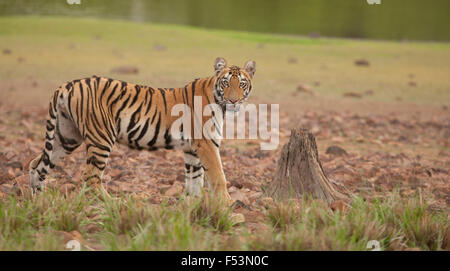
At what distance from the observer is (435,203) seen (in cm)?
641

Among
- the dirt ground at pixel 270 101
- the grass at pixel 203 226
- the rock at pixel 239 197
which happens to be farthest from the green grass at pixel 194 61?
the grass at pixel 203 226

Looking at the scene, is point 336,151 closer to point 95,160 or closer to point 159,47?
point 95,160

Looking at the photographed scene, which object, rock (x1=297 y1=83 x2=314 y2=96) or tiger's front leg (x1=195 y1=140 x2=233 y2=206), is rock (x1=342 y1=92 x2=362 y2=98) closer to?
rock (x1=297 y1=83 x2=314 y2=96)

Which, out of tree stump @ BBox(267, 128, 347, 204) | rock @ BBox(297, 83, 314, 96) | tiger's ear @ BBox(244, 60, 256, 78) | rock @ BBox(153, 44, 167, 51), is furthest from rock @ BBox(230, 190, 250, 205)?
rock @ BBox(153, 44, 167, 51)

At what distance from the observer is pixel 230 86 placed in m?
5.92

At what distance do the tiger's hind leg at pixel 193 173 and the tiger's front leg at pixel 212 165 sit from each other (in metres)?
0.35

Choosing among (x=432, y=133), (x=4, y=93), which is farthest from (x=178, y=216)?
(x=4, y=93)

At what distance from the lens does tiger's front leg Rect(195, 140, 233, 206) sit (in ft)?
19.3

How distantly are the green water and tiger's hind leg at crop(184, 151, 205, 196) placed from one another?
34597mm

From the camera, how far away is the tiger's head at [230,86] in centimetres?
591

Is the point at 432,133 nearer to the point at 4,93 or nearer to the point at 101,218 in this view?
the point at 101,218

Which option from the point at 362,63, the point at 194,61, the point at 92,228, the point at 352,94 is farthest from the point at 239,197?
the point at 362,63

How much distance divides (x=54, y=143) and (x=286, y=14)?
202ft

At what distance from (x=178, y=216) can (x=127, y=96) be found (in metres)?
1.89
